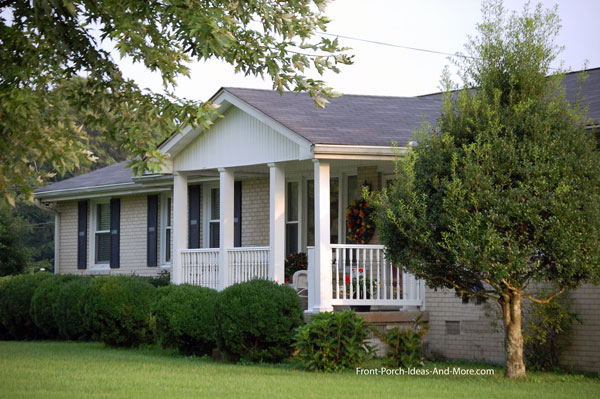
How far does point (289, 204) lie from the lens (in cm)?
1875

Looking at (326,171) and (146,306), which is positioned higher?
(326,171)

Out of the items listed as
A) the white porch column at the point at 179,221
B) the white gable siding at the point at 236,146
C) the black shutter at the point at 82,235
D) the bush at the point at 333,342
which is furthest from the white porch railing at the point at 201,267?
the black shutter at the point at 82,235

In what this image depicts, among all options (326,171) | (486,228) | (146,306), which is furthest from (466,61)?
(146,306)

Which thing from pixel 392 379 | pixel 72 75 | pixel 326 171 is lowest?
pixel 392 379

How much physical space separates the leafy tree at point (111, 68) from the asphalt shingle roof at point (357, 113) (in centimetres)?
386

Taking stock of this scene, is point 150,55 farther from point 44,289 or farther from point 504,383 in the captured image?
point 44,289

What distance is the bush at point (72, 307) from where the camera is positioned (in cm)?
1791

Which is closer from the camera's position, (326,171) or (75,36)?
(75,36)

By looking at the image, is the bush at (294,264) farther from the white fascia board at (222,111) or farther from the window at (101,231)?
the window at (101,231)

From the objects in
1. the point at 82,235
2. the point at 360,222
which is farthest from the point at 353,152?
the point at 82,235

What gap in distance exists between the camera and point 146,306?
55.1ft

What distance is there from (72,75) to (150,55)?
144 cm

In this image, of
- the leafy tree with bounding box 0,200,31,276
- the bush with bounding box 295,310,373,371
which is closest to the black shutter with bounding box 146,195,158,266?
the leafy tree with bounding box 0,200,31,276

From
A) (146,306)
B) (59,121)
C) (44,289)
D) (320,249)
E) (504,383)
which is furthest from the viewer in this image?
(44,289)
